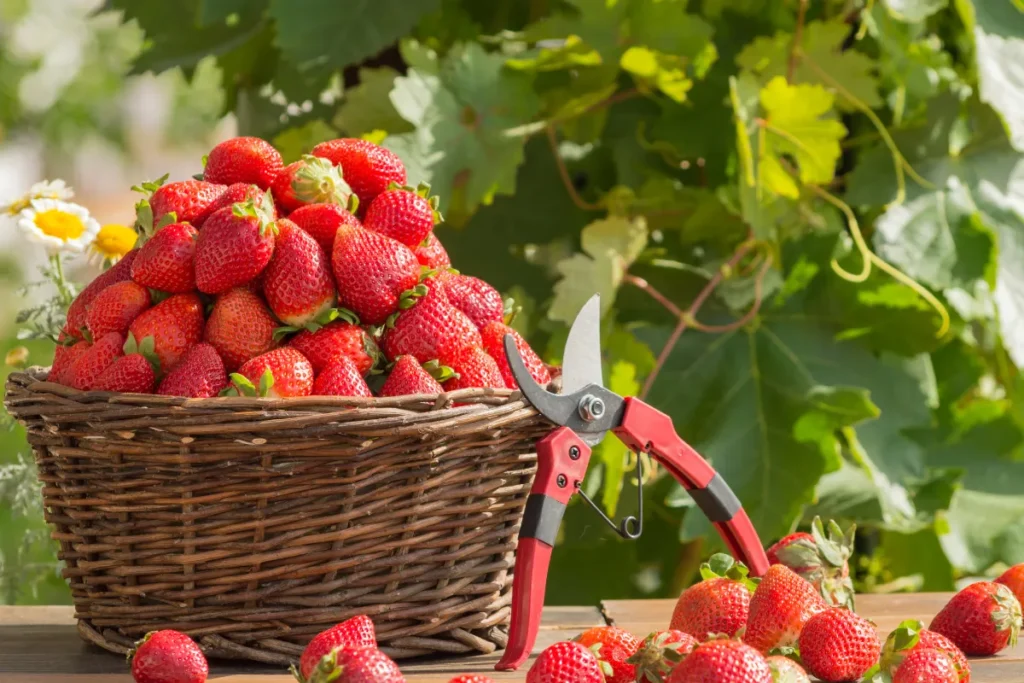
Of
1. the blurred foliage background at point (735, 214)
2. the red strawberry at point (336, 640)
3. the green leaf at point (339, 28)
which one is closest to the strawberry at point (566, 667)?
the red strawberry at point (336, 640)

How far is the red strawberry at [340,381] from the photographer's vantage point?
90 centimetres

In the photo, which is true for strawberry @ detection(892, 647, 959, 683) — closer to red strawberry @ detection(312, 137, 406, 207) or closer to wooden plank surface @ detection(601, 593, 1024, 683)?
wooden plank surface @ detection(601, 593, 1024, 683)

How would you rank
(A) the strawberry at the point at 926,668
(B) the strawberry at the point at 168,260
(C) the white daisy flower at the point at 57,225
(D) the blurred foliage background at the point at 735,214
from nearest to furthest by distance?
(A) the strawberry at the point at 926,668
(B) the strawberry at the point at 168,260
(C) the white daisy flower at the point at 57,225
(D) the blurred foliage background at the point at 735,214

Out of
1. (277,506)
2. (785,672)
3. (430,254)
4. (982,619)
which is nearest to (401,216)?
(430,254)

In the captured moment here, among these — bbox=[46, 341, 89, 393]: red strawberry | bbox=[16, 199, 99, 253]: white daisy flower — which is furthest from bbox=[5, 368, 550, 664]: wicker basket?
bbox=[16, 199, 99, 253]: white daisy flower

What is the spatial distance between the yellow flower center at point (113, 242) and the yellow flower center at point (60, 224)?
22mm

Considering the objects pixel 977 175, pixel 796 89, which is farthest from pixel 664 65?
pixel 977 175

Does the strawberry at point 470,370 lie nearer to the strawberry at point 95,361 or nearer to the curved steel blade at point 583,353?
the curved steel blade at point 583,353

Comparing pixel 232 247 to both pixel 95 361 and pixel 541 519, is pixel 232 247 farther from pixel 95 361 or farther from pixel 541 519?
pixel 541 519

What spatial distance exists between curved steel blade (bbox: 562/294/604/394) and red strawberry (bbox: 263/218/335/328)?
19cm

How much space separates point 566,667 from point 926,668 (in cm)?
27

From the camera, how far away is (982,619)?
1019mm

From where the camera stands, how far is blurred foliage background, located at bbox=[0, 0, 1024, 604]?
1419mm

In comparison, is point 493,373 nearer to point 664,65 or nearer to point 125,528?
point 125,528
